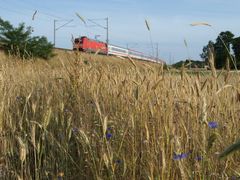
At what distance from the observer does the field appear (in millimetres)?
1716

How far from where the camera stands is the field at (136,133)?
1716 millimetres

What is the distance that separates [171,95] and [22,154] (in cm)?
95

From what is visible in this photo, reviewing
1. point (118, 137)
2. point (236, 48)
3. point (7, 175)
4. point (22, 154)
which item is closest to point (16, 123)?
point (7, 175)

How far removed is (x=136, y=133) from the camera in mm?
1971

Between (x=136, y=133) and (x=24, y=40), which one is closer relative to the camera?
(x=136, y=133)

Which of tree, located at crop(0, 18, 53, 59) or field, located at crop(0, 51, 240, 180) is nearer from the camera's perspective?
field, located at crop(0, 51, 240, 180)

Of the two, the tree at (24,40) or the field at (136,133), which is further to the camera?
the tree at (24,40)

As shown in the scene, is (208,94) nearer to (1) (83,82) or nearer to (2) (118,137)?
(2) (118,137)

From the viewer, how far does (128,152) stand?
192 cm

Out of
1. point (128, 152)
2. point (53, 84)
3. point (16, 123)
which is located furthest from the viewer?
point (53, 84)

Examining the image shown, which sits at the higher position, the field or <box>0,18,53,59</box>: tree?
<box>0,18,53,59</box>: tree

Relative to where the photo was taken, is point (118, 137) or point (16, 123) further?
point (16, 123)

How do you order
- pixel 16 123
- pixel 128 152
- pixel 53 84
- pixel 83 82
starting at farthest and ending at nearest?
pixel 53 84 → pixel 83 82 → pixel 16 123 → pixel 128 152

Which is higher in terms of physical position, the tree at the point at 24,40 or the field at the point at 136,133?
the tree at the point at 24,40
